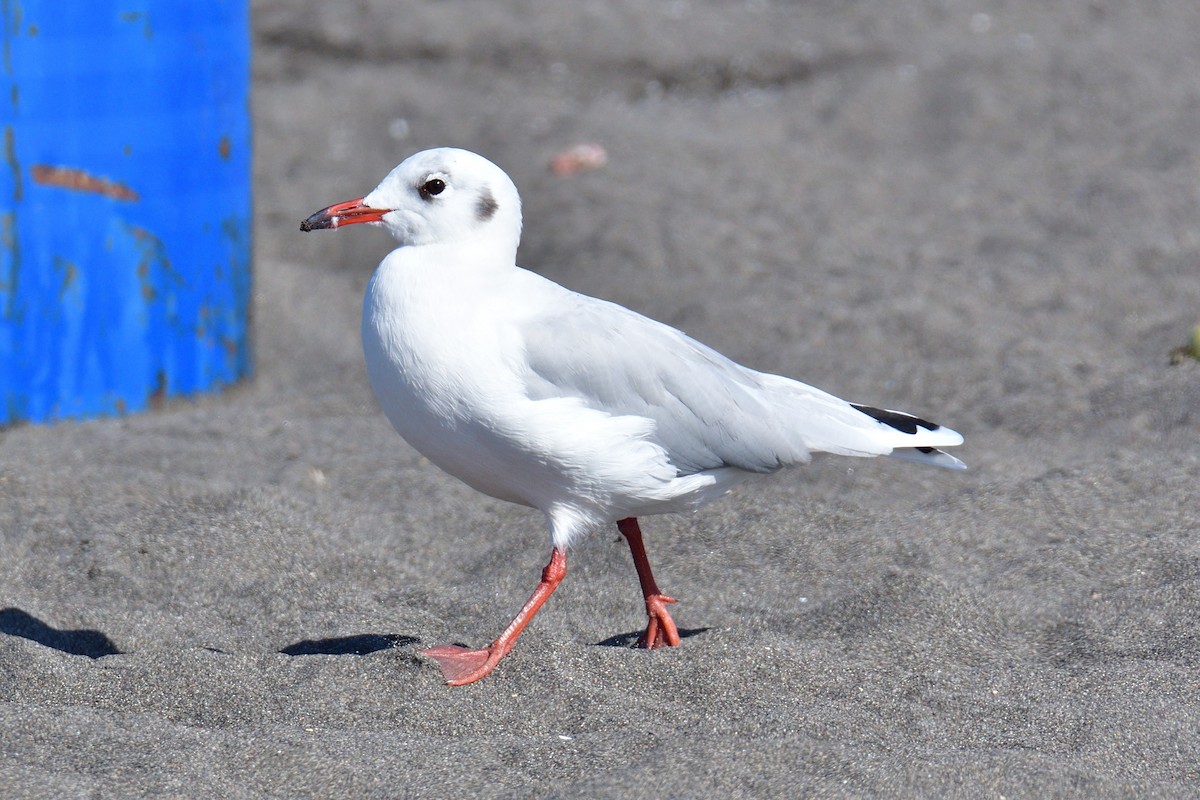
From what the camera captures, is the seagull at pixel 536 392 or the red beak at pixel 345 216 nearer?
the seagull at pixel 536 392

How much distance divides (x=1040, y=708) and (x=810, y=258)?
4.20 meters

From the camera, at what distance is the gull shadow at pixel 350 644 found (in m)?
3.62

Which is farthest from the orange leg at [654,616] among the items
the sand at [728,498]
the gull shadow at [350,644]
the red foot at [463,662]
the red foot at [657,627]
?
the gull shadow at [350,644]

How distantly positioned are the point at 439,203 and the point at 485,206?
11 cm

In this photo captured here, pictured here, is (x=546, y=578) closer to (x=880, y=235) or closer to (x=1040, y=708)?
(x=1040, y=708)

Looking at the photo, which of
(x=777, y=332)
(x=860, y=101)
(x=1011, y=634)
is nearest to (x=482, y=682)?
(x=1011, y=634)

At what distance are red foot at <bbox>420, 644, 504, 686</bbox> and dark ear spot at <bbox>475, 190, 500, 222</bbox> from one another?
106cm

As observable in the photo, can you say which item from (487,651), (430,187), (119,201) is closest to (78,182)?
(119,201)

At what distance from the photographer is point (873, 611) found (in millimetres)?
3838

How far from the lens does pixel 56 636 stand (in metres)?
3.69

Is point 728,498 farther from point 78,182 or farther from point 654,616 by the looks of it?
point 78,182

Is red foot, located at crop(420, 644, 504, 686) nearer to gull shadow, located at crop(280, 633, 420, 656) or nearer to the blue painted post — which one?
gull shadow, located at crop(280, 633, 420, 656)

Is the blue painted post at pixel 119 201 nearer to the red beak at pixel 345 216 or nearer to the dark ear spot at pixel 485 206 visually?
the red beak at pixel 345 216

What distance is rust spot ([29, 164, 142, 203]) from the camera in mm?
5336
